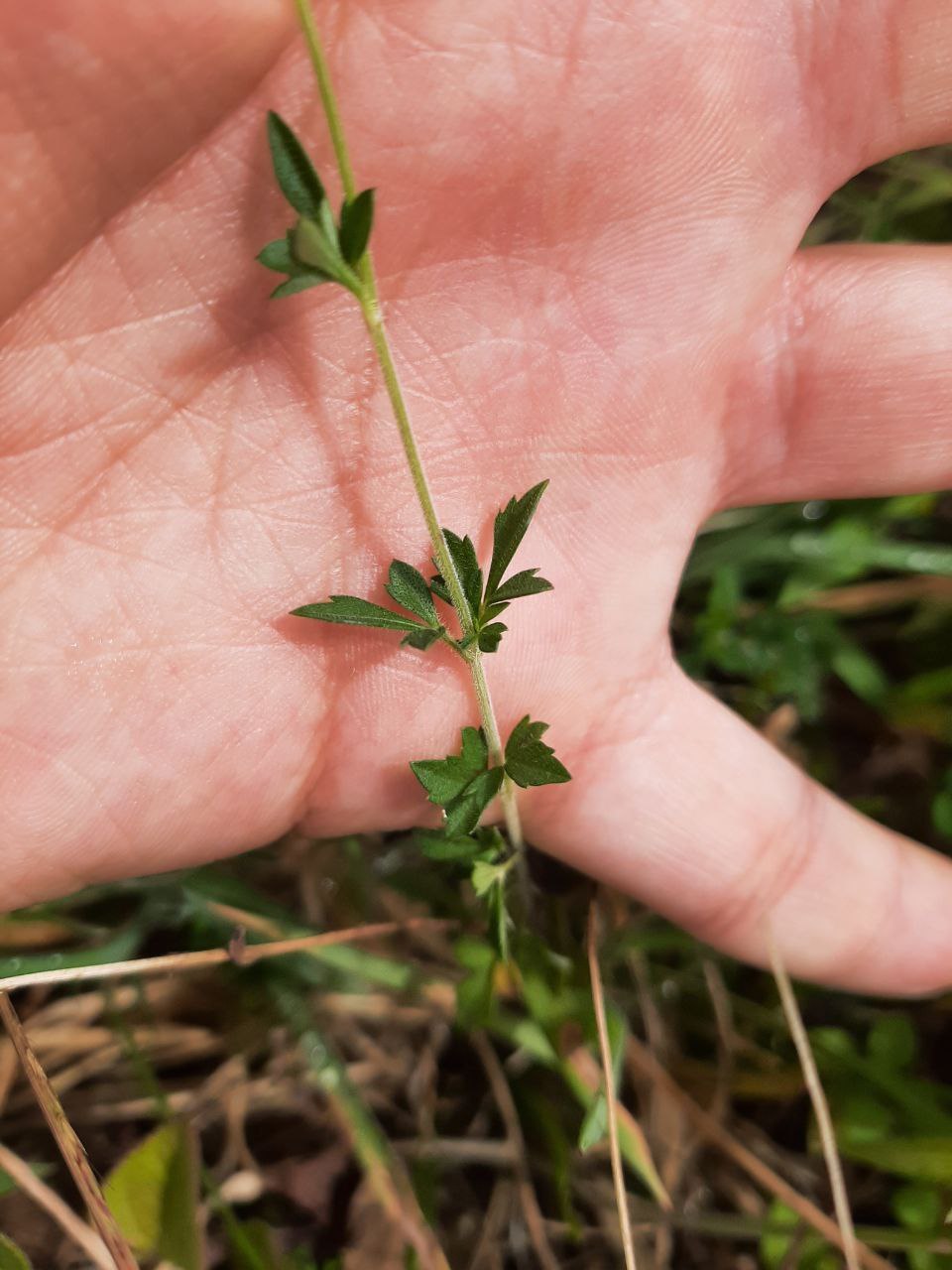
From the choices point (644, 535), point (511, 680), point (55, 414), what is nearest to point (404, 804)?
point (511, 680)

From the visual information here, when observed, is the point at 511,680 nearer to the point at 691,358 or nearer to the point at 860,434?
the point at 691,358

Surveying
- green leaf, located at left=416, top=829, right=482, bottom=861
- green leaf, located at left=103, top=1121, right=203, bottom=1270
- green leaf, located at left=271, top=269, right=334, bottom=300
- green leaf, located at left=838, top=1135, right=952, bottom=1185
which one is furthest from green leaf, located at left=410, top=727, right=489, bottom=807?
green leaf, located at left=838, top=1135, right=952, bottom=1185

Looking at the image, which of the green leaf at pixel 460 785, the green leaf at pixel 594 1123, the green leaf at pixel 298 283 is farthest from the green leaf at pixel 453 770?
the green leaf at pixel 298 283

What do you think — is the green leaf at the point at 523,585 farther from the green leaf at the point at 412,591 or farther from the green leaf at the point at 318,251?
the green leaf at the point at 318,251

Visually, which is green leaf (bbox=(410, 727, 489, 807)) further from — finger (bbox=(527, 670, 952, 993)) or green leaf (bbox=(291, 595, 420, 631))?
finger (bbox=(527, 670, 952, 993))

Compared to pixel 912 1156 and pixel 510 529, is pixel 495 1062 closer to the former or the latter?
pixel 912 1156
